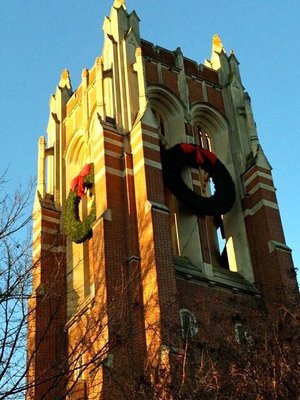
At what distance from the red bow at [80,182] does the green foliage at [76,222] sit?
235 millimetres

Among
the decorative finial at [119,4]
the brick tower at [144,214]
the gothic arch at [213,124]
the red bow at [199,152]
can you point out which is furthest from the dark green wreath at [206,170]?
the decorative finial at [119,4]

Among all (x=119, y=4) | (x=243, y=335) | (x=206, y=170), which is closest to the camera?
(x=243, y=335)

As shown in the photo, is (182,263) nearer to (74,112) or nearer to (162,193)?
(162,193)

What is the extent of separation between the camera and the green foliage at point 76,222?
27453 millimetres

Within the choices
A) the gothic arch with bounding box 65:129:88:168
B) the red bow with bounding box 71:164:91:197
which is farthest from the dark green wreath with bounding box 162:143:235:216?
the gothic arch with bounding box 65:129:88:168

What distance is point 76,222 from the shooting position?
1120 inches

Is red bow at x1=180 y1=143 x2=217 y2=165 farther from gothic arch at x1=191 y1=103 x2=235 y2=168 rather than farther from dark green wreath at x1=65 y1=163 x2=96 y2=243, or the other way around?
dark green wreath at x1=65 y1=163 x2=96 y2=243

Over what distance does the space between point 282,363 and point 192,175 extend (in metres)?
15.9

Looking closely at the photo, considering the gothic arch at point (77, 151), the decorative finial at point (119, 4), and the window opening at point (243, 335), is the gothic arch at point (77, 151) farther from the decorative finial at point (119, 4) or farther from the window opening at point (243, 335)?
the window opening at point (243, 335)

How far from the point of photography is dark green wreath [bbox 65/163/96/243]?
27484 millimetres

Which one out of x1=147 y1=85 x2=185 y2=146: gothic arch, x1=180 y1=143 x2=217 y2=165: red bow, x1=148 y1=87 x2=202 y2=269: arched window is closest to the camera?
x1=148 y1=87 x2=202 y2=269: arched window

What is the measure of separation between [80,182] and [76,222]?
5.23 feet

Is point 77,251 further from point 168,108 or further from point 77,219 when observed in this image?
point 168,108

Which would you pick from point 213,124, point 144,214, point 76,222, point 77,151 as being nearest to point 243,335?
point 144,214
